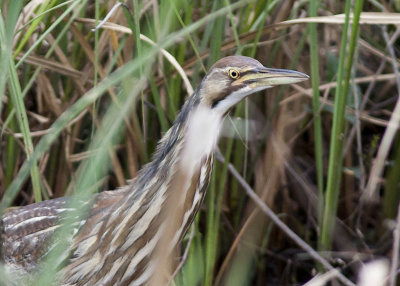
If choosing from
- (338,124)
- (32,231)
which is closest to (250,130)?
(338,124)

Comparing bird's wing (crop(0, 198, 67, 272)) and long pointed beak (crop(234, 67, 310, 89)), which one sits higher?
long pointed beak (crop(234, 67, 310, 89))

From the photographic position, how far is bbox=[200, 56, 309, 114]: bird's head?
143cm

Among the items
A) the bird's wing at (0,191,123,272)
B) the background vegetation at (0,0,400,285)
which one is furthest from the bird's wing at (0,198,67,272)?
the background vegetation at (0,0,400,285)

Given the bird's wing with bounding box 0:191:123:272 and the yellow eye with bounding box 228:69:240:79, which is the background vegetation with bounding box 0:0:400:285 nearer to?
the bird's wing with bounding box 0:191:123:272

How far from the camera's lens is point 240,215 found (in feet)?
7.57

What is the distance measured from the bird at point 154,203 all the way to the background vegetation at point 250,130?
0.23 meters

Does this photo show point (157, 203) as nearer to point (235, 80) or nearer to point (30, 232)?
point (235, 80)

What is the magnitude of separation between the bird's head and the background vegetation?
1.24ft

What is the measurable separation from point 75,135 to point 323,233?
2.68 ft

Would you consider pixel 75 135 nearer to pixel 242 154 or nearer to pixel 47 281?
pixel 242 154

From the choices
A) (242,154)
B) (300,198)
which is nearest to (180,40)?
(242,154)

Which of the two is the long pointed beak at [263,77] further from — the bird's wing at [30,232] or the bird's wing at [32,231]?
the bird's wing at [30,232]

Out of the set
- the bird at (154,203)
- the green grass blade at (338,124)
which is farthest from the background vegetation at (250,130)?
the bird at (154,203)

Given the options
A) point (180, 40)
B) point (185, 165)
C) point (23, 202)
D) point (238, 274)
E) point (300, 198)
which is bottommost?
point (300, 198)
